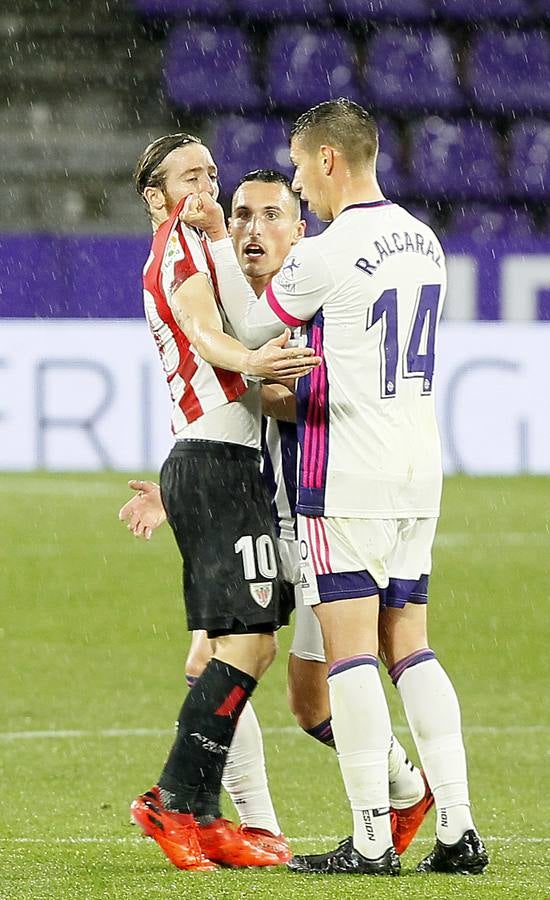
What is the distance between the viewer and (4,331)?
42.4ft

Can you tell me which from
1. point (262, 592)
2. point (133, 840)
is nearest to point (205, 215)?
point (262, 592)

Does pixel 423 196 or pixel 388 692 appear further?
pixel 423 196

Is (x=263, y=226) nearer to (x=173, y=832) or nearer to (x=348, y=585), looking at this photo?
(x=348, y=585)

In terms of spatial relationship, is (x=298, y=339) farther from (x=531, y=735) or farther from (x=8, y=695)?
(x=8, y=695)

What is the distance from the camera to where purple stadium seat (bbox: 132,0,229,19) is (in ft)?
59.7

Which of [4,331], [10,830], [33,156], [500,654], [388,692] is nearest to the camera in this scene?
[10,830]

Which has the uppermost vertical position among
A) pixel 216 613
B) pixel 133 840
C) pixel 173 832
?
pixel 216 613

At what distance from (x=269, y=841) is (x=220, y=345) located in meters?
1.29

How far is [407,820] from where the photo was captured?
403 cm

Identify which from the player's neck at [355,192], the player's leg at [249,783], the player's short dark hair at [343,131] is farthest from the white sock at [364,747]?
the player's short dark hair at [343,131]

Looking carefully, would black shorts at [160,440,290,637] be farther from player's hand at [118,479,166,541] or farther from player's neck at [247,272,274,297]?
player's neck at [247,272,274,297]

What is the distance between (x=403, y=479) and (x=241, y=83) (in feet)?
49.2

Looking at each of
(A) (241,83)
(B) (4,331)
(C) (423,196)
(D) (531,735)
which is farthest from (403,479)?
(A) (241,83)

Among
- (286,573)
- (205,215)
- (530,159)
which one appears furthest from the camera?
(530,159)
